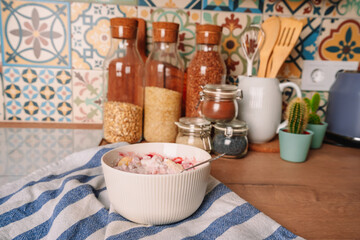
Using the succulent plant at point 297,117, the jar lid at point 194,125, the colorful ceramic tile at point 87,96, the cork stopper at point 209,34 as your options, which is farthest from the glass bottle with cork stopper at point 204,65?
the colorful ceramic tile at point 87,96

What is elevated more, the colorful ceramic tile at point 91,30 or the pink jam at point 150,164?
the colorful ceramic tile at point 91,30

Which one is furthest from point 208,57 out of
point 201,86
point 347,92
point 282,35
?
point 347,92

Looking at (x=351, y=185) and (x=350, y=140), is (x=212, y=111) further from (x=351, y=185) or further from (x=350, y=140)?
(x=350, y=140)

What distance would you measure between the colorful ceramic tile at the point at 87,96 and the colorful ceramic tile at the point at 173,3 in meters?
0.28

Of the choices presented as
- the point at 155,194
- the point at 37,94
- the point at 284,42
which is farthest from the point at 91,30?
the point at 155,194

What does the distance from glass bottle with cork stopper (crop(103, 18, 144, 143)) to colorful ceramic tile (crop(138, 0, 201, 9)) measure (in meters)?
0.19

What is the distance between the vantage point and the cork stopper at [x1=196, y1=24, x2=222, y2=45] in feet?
2.77

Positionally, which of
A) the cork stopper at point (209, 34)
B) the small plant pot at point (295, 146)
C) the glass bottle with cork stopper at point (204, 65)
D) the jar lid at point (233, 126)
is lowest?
the small plant pot at point (295, 146)

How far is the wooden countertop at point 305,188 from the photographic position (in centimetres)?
47

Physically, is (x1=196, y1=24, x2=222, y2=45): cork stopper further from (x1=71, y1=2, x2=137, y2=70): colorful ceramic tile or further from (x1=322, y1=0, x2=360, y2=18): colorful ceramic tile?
(x1=322, y1=0, x2=360, y2=18): colorful ceramic tile

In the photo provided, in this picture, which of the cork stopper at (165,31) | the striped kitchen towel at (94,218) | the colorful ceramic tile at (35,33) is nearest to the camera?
the striped kitchen towel at (94,218)

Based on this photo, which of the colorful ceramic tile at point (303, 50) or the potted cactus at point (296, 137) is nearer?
the potted cactus at point (296, 137)

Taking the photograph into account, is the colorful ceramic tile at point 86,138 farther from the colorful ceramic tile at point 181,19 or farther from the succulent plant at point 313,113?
the succulent plant at point 313,113

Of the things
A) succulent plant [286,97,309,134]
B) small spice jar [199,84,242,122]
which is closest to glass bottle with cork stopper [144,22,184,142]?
small spice jar [199,84,242,122]
